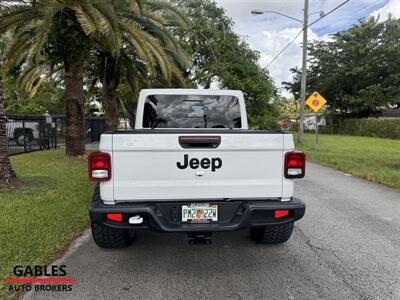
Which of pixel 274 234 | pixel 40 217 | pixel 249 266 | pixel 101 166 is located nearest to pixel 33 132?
pixel 40 217

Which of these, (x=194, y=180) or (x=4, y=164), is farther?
(x=4, y=164)

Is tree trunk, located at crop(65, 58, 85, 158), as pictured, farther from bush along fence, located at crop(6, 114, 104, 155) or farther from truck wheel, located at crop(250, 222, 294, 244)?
truck wheel, located at crop(250, 222, 294, 244)

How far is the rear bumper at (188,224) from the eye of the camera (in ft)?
10.4

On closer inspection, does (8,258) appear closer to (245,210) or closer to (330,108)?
(245,210)

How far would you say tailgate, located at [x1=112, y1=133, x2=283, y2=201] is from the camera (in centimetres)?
315

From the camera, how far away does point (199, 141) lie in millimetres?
3213

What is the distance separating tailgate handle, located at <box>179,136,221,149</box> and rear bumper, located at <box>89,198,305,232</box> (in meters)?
0.57

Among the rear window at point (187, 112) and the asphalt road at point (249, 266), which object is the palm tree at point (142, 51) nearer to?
the rear window at point (187, 112)

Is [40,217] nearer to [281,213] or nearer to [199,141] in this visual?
[199,141]

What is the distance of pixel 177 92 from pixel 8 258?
2991 millimetres

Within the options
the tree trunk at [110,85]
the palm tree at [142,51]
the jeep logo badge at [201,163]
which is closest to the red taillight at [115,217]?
the jeep logo badge at [201,163]

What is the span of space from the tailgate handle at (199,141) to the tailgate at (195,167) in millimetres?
23

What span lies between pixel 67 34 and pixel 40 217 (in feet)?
24.7

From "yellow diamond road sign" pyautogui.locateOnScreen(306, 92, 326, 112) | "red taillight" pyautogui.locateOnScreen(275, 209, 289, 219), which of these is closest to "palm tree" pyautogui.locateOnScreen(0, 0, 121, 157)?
"red taillight" pyautogui.locateOnScreen(275, 209, 289, 219)
